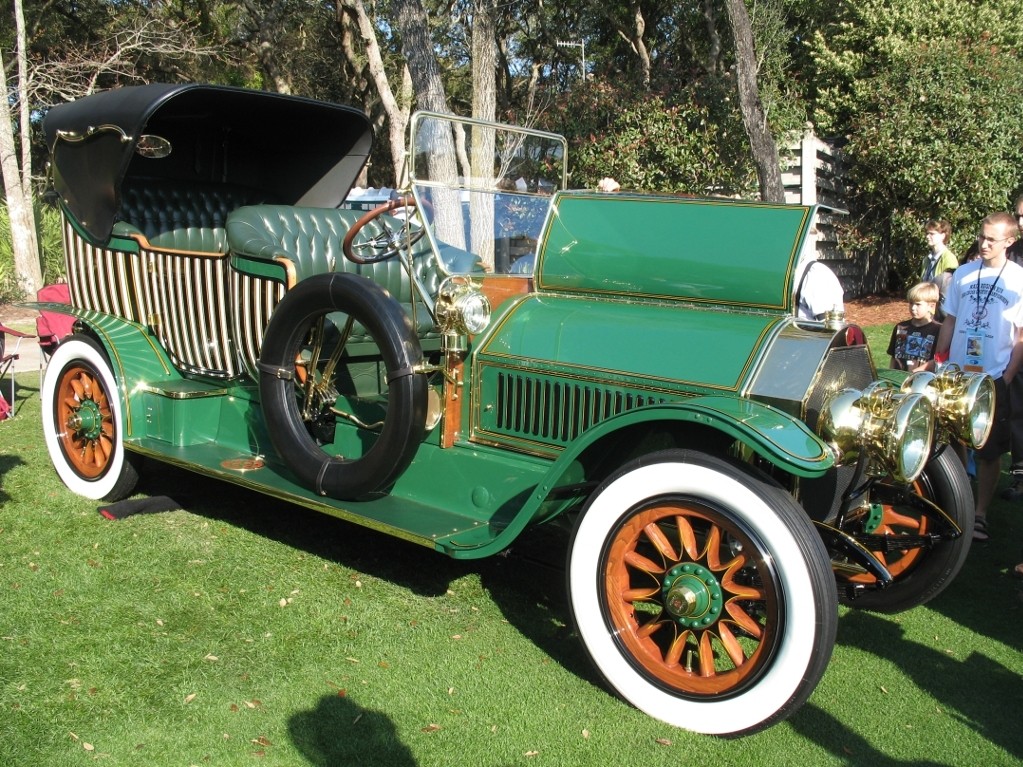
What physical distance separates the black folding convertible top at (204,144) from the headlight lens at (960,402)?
3458mm

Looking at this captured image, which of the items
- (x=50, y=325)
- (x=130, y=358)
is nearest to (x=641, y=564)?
(x=130, y=358)

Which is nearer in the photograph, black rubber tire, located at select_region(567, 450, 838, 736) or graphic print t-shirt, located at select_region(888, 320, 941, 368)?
black rubber tire, located at select_region(567, 450, 838, 736)

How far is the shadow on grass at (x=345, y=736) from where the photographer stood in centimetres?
269

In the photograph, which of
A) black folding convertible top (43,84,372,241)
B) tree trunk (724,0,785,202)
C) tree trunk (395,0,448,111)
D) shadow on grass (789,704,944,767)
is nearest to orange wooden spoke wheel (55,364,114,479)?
black folding convertible top (43,84,372,241)

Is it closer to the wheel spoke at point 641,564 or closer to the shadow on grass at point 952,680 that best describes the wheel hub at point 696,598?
the wheel spoke at point 641,564

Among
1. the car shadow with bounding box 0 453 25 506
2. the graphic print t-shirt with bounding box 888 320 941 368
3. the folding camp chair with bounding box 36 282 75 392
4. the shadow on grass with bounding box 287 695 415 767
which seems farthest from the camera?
the folding camp chair with bounding box 36 282 75 392

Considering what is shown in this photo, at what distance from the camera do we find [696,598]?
2.76 m

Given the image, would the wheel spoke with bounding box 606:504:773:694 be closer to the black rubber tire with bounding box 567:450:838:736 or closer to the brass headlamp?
the black rubber tire with bounding box 567:450:838:736

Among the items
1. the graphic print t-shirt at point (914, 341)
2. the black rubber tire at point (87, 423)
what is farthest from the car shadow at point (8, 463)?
the graphic print t-shirt at point (914, 341)

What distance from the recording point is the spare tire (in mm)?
3420

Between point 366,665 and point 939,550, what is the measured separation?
2158 mm

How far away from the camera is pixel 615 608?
2.89 meters

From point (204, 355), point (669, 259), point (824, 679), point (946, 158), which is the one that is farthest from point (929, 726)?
point (946, 158)

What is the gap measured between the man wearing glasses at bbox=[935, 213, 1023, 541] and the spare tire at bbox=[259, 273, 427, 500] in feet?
9.26
